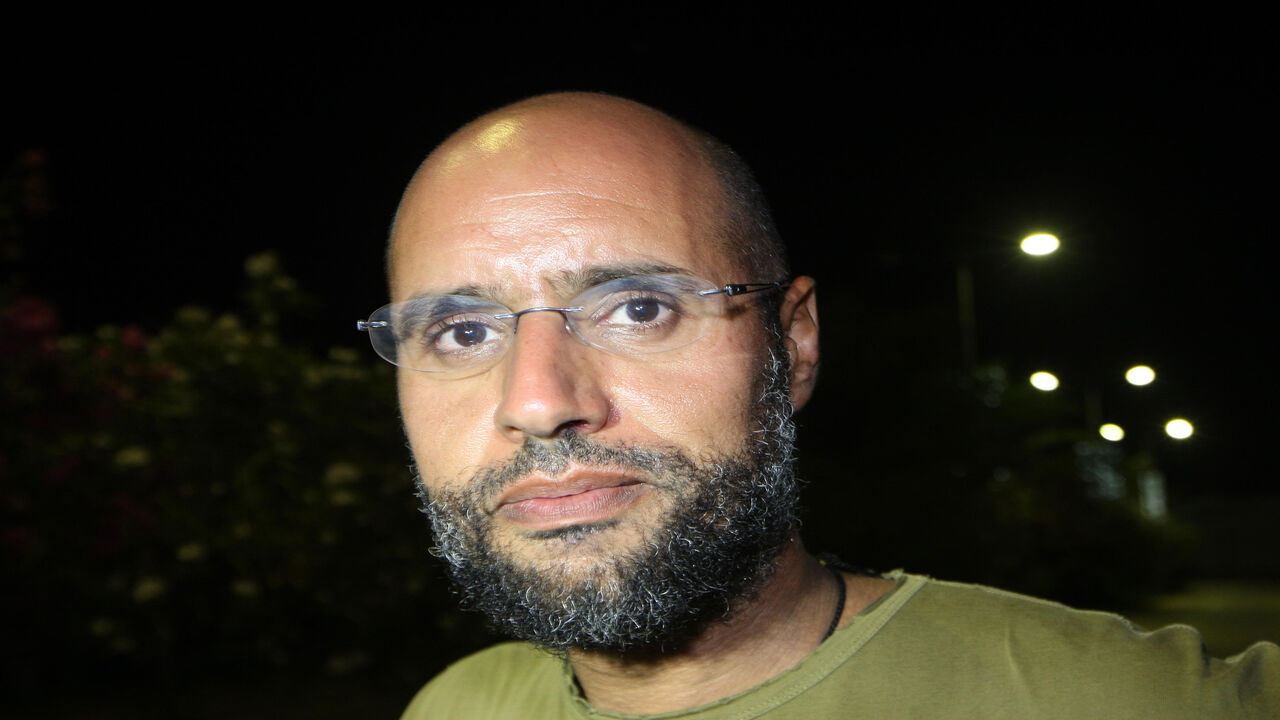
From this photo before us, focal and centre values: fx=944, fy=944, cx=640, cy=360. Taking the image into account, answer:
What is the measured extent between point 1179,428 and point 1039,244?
62 centimetres

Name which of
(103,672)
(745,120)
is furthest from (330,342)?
(745,120)

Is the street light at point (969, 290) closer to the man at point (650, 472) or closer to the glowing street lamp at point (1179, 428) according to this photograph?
the glowing street lamp at point (1179, 428)

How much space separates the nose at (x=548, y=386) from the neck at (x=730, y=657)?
0.42 m

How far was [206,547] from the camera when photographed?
18.7 ft

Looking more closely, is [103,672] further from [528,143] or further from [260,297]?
[528,143]

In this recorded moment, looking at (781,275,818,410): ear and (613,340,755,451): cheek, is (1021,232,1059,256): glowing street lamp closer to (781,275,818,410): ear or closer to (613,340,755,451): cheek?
(781,275,818,410): ear

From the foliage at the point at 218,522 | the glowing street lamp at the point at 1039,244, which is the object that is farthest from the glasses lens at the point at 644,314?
the foliage at the point at 218,522

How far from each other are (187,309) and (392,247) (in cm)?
549

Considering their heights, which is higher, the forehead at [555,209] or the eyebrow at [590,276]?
the forehead at [555,209]

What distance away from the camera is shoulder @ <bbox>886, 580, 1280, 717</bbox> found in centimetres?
139

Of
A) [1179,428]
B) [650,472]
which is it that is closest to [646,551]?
[650,472]

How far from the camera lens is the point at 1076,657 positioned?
1464mm

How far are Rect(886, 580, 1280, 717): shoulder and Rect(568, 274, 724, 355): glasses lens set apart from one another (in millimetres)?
602

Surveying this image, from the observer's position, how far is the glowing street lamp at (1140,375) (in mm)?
2625
